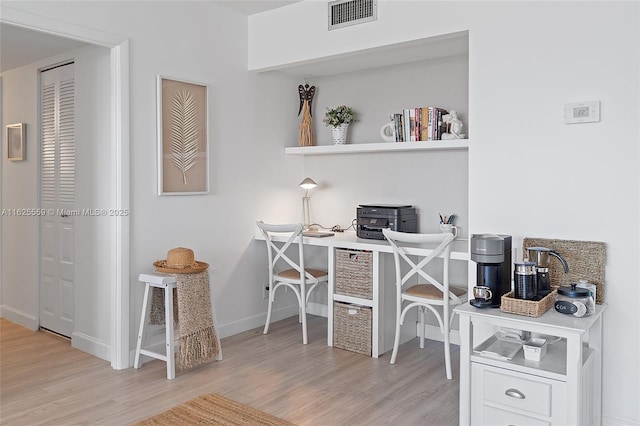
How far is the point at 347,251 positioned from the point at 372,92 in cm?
145

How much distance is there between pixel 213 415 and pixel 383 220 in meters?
1.87

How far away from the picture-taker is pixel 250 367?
3.38 meters

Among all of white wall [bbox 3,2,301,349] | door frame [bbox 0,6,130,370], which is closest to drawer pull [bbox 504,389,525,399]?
white wall [bbox 3,2,301,349]

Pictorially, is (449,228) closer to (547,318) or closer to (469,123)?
(469,123)

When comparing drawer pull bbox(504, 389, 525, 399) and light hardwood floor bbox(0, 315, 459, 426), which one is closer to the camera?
drawer pull bbox(504, 389, 525, 399)

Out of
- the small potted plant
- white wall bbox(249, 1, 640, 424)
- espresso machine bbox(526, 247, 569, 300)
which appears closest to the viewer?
espresso machine bbox(526, 247, 569, 300)

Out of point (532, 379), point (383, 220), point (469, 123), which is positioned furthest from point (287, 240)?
point (532, 379)

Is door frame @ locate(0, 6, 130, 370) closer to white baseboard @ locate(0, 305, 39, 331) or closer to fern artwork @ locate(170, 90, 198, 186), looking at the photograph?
fern artwork @ locate(170, 90, 198, 186)

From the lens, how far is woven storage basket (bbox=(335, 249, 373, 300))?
3609 millimetres

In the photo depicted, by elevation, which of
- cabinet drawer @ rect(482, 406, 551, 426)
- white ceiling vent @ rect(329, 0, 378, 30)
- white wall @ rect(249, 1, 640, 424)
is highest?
white ceiling vent @ rect(329, 0, 378, 30)

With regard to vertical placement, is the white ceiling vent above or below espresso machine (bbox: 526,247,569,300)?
above

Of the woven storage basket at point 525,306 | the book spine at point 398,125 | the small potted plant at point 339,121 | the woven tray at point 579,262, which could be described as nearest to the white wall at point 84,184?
the small potted plant at point 339,121

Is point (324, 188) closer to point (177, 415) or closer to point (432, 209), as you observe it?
point (432, 209)

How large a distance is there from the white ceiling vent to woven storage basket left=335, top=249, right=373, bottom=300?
1611 mm
